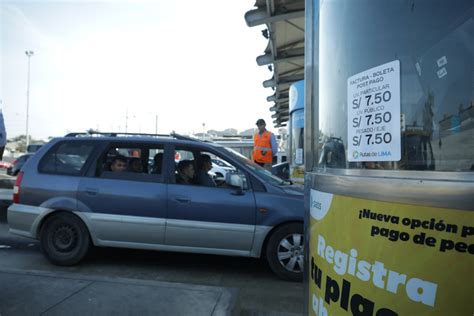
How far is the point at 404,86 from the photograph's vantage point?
1448mm

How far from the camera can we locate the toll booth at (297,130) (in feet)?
22.8

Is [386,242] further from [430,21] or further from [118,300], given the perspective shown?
[118,300]

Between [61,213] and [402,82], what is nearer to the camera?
[402,82]

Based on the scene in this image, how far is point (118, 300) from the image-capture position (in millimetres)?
3617

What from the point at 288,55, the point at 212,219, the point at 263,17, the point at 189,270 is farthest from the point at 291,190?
the point at 288,55

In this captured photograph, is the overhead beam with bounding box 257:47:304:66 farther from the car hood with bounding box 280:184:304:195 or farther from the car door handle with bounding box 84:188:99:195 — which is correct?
the car door handle with bounding box 84:188:99:195

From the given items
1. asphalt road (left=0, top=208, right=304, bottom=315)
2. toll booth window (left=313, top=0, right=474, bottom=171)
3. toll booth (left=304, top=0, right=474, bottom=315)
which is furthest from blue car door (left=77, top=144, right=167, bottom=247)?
toll booth window (left=313, top=0, right=474, bottom=171)

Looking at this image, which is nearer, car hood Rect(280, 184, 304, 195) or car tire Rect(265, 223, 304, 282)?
car tire Rect(265, 223, 304, 282)

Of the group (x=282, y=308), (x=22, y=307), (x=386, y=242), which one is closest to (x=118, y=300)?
(x=22, y=307)

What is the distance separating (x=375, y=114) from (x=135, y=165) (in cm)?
430

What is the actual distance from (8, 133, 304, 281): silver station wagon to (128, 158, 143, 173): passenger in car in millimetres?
13

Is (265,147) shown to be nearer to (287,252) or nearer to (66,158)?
(287,252)

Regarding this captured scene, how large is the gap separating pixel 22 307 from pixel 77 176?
6.83 ft

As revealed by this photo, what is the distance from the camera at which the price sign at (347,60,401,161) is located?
4.83 ft
